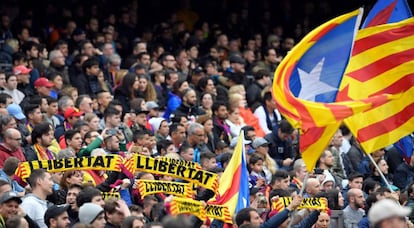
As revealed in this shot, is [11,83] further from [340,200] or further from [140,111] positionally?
[340,200]

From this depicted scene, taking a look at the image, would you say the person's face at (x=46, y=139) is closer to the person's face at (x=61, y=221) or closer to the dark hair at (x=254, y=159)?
the dark hair at (x=254, y=159)

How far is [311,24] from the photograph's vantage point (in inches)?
1224

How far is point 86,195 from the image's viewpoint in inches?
569

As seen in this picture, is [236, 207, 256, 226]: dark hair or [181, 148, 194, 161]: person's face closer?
[236, 207, 256, 226]: dark hair

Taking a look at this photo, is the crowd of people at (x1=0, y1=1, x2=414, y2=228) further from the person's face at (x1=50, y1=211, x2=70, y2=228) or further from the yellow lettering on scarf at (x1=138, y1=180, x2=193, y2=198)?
the yellow lettering on scarf at (x1=138, y1=180, x2=193, y2=198)

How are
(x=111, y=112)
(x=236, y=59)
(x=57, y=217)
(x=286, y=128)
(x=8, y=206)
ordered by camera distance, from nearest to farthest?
(x=8, y=206), (x=57, y=217), (x=111, y=112), (x=286, y=128), (x=236, y=59)

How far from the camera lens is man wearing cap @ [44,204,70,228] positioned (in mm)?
14062

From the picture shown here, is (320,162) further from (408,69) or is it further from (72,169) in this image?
(72,169)

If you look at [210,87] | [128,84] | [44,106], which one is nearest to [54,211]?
[44,106]

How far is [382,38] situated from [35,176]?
438 centimetres

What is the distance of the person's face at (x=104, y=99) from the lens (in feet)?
70.3

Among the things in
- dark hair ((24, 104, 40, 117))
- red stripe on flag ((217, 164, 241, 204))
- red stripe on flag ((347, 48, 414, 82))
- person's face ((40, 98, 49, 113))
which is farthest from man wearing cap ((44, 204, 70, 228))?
person's face ((40, 98, 49, 113))

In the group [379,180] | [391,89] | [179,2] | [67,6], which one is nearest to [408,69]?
[391,89]

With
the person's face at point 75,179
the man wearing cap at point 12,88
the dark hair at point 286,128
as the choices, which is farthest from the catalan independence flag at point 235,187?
the dark hair at point 286,128
